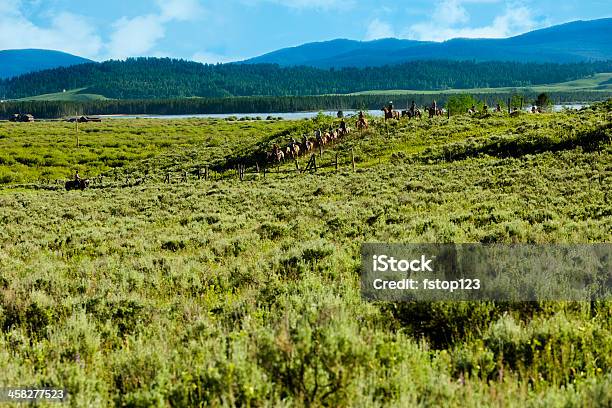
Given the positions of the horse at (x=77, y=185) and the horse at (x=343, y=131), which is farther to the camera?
the horse at (x=343, y=131)

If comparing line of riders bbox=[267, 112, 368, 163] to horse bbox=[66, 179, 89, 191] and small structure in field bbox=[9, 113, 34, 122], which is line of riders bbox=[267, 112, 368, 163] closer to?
horse bbox=[66, 179, 89, 191]

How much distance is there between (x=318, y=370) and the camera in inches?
167

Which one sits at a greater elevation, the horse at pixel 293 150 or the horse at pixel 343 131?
the horse at pixel 343 131

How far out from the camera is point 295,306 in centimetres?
682

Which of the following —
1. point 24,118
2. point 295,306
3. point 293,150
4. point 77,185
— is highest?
point 24,118

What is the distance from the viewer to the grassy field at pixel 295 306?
14.4 feet

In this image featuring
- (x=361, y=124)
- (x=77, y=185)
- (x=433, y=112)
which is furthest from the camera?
(x=433, y=112)

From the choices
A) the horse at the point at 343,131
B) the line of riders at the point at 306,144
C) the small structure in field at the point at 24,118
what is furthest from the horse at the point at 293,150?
the small structure in field at the point at 24,118

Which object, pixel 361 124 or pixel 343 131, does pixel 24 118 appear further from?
pixel 361 124

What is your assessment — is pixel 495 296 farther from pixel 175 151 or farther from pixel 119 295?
pixel 175 151

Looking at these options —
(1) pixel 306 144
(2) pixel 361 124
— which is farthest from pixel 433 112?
(1) pixel 306 144

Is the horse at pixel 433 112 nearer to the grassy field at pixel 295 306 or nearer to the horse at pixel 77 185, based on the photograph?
the grassy field at pixel 295 306

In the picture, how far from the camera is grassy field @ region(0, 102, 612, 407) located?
4.39m

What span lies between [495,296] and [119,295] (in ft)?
20.5
